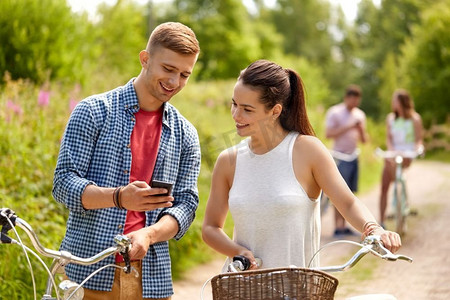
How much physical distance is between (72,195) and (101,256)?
18.1 inches

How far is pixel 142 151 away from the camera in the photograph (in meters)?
3.32

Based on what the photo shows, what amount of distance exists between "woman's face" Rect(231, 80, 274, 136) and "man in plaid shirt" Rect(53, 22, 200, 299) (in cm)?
25

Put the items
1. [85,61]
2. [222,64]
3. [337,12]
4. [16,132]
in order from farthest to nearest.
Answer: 1. [337,12]
2. [222,64]
3. [85,61]
4. [16,132]

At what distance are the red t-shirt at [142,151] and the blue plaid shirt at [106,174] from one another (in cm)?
3

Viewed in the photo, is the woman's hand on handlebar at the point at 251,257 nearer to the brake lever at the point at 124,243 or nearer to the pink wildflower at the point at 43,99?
the brake lever at the point at 124,243

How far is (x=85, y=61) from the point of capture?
574 inches

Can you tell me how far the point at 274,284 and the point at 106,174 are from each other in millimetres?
963

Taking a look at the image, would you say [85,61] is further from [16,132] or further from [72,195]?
[72,195]

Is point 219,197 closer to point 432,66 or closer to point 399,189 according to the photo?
point 399,189

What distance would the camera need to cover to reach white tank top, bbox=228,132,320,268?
328 centimetres

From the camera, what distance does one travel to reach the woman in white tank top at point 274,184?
3271 mm

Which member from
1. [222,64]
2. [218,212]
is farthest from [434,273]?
[222,64]

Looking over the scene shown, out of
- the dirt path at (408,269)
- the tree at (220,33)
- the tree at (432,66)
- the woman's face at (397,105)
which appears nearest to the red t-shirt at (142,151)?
the dirt path at (408,269)

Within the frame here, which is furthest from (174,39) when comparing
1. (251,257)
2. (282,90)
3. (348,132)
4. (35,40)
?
(35,40)
